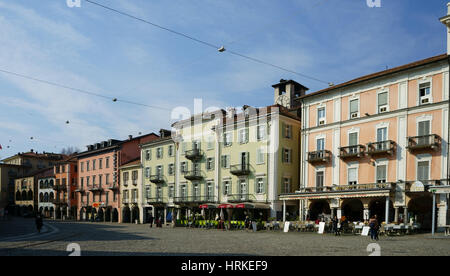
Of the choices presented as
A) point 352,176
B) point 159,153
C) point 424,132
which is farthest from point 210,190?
point 424,132

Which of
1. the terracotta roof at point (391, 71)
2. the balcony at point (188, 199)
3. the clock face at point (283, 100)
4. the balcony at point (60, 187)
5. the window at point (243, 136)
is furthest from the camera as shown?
the balcony at point (60, 187)

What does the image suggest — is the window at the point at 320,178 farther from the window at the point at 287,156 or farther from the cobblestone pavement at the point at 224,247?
the cobblestone pavement at the point at 224,247

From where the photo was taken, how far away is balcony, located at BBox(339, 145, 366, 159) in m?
33.4

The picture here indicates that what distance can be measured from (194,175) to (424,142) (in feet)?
86.1

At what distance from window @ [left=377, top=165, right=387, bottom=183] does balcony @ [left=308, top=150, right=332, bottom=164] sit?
15.6 ft

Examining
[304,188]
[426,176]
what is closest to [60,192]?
[304,188]

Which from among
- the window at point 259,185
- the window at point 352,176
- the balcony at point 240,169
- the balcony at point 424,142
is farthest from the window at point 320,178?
the balcony at point 424,142

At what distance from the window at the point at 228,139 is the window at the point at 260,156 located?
4.39 metres

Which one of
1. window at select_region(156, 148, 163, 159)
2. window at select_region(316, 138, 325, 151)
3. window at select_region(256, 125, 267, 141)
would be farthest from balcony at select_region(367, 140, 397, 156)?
window at select_region(156, 148, 163, 159)

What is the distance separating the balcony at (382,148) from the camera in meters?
31.4

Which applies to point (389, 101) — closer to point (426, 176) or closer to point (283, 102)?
point (426, 176)

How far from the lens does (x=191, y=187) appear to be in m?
49.4

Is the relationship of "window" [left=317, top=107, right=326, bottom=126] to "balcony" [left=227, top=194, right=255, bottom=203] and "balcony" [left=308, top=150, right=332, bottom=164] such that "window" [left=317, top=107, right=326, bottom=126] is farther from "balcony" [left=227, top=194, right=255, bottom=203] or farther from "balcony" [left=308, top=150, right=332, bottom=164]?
"balcony" [left=227, top=194, right=255, bottom=203]

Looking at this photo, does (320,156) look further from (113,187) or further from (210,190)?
(113,187)
